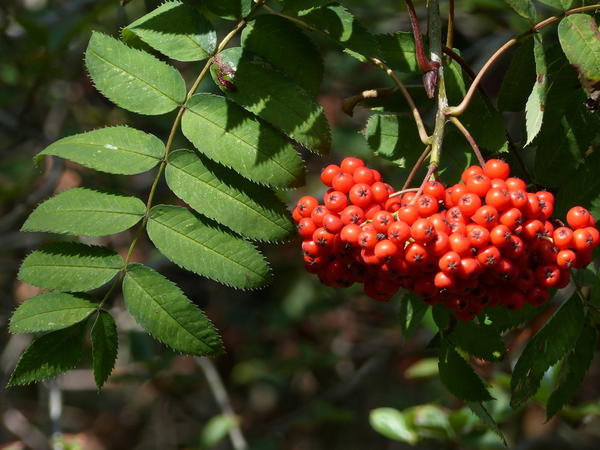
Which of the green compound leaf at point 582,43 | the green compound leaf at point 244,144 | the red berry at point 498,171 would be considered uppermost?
the green compound leaf at point 582,43

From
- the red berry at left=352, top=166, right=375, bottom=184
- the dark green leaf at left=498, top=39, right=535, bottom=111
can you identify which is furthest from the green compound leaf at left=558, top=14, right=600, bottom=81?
the red berry at left=352, top=166, right=375, bottom=184

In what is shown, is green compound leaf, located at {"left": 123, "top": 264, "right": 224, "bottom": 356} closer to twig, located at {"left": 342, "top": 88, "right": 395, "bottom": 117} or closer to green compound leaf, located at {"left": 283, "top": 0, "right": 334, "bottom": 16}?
twig, located at {"left": 342, "top": 88, "right": 395, "bottom": 117}

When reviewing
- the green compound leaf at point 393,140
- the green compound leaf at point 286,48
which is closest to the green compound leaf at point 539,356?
the green compound leaf at point 393,140

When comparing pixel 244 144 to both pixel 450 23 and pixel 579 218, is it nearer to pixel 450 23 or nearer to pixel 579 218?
pixel 450 23

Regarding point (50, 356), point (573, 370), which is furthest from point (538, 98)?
point (50, 356)

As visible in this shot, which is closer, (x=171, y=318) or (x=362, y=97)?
(x=171, y=318)

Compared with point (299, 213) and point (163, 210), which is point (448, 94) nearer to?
point (299, 213)

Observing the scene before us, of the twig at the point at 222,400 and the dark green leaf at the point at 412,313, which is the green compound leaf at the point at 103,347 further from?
the twig at the point at 222,400
